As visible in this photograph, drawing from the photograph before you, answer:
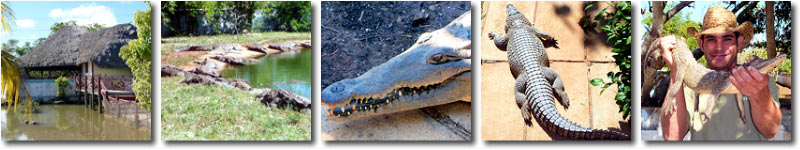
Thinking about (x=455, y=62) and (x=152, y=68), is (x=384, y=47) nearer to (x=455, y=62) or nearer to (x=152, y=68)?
(x=455, y=62)

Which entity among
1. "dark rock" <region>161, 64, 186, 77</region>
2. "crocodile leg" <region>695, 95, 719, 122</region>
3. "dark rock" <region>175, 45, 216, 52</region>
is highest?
"dark rock" <region>175, 45, 216, 52</region>

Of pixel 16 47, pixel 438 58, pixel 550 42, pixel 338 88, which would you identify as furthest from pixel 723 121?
pixel 16 47

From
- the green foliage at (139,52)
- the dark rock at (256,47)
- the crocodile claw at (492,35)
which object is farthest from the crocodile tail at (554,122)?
the green foliage at (139,52)

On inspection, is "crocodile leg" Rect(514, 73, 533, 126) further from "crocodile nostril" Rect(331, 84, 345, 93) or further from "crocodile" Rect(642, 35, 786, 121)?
"crocodile nostril" Rect(331, 84, 345, 93)

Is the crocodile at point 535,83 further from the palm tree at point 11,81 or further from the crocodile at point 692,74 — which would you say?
the palm tree at point 11,81

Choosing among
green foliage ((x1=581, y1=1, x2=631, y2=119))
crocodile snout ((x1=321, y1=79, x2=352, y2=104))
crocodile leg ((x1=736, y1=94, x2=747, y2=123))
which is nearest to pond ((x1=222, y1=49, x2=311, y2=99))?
crocodile snout ((x1=321, y1=79, x2=352, y2=104))

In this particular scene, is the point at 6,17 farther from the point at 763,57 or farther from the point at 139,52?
the point at 763,57

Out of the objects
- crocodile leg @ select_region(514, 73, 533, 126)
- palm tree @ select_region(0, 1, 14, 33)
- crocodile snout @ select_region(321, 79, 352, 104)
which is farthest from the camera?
palm tree @ select_region(0, 1, 14, 33)
